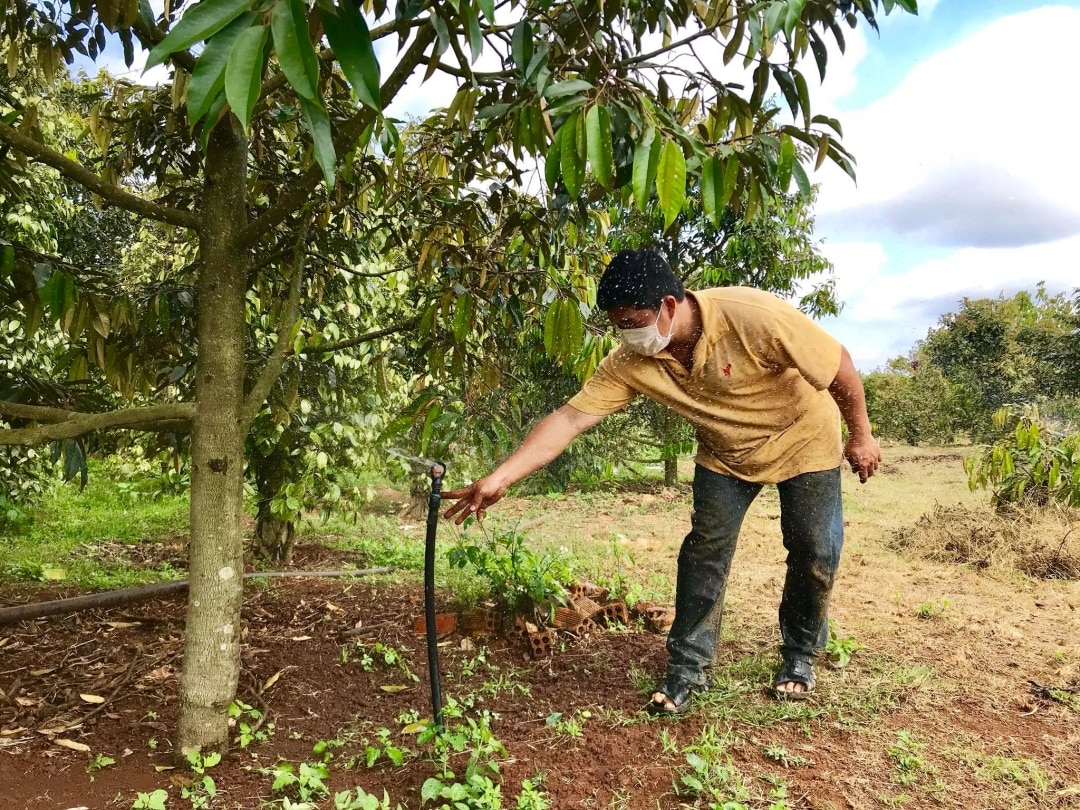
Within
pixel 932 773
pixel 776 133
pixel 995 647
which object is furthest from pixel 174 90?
pixel 995 647

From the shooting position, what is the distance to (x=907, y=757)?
214 cm

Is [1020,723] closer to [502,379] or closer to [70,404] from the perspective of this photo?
[502,379]

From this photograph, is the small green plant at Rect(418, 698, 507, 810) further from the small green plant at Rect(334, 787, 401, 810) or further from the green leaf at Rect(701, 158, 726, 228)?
the green leaf at Rect(701, 158, 726, 228)

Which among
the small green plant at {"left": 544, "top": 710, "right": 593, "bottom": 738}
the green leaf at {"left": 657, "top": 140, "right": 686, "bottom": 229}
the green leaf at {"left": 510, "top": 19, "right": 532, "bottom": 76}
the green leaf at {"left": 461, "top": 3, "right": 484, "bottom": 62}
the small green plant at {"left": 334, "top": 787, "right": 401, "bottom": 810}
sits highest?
the green leaf at {"left": 510, "top": 19, "right": 532, "bottom": 76}

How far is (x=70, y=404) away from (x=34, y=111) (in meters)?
0.89

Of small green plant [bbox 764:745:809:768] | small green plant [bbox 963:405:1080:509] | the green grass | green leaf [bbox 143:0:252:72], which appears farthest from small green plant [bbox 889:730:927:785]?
the green grass

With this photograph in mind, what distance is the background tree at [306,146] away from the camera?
4.07ft

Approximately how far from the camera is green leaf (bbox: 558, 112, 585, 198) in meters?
1.33

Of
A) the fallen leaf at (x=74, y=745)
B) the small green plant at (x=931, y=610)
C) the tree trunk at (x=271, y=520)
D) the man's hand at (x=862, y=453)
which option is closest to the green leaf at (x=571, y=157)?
the man's hand at (x=862, y=453)

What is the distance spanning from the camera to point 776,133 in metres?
1.60

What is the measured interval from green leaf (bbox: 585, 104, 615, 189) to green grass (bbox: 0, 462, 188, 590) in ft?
9.36

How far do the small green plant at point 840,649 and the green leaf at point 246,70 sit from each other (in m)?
2.73

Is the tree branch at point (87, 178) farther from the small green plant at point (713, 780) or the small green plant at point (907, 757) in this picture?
the small green plant at point (907, 757)

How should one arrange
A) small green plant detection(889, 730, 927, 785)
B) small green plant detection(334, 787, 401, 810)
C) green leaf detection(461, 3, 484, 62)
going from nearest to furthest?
green leaf detection(461, 3, 484, 62) → small green plant detection(334, 787, 401, 810) → small green plant detection(889, 730, 927, 785)
